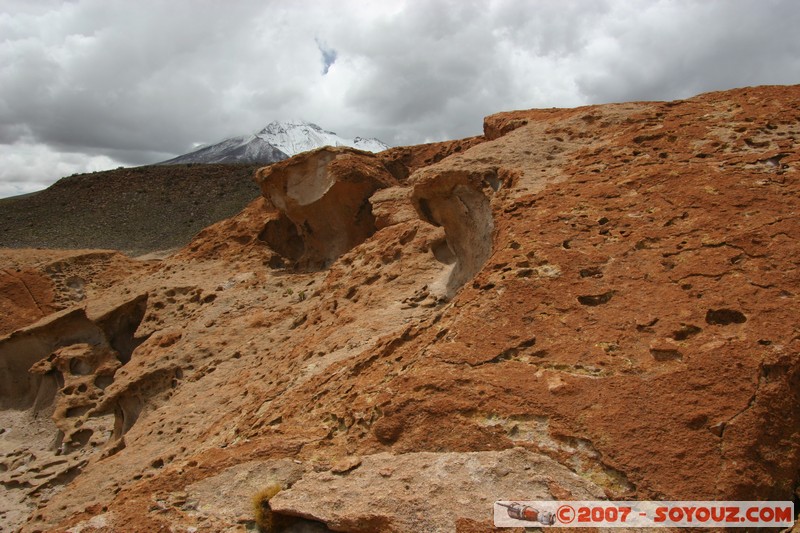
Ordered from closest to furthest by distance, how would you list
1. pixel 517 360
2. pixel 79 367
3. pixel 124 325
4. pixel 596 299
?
pixel 517 360, pixel 596 299, pixel 79 367, pixel 124 325

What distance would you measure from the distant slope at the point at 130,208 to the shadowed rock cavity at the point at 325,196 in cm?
1482

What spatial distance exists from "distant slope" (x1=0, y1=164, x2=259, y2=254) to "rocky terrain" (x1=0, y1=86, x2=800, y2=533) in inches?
733

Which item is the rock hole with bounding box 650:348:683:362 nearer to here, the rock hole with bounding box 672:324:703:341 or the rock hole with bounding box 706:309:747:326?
the rock hole with bounding box 672:324:703:341

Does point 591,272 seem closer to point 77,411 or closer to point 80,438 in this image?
point 80,438

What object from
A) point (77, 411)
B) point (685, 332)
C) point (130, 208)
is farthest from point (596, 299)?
point (130, 208)

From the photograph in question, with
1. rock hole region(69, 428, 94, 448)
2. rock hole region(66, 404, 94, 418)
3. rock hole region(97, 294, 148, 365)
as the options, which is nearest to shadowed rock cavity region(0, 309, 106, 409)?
rock hole region(97, 294, 148, 365)

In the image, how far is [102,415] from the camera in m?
8.48

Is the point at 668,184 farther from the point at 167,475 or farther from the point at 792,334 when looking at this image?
the point at 167,475

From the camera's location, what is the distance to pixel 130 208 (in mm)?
28781

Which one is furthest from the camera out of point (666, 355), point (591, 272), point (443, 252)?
point (443, 252)

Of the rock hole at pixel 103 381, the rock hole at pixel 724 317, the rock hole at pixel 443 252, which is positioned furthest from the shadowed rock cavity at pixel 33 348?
the rock hole at pixel 724 317

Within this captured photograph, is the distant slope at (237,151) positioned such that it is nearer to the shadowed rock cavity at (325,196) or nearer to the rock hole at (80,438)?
the shadowed rock cavity at (325,196)

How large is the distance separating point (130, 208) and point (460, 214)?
87.2 ft

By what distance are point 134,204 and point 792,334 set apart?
3012 cm
